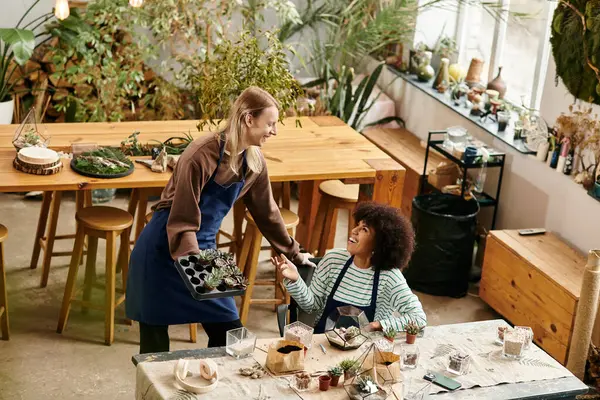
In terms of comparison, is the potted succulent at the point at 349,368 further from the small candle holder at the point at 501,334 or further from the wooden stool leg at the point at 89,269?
the wooden stool leg at the point at 89,269

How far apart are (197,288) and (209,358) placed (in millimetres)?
372

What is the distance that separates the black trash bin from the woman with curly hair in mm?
1995

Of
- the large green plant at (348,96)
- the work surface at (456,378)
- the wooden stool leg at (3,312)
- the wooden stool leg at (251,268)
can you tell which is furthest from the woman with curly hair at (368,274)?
the large green plant at (348,96)

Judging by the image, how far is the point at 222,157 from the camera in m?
3.94

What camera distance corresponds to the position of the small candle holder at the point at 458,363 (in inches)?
136

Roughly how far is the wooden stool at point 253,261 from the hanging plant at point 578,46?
1.95 meters

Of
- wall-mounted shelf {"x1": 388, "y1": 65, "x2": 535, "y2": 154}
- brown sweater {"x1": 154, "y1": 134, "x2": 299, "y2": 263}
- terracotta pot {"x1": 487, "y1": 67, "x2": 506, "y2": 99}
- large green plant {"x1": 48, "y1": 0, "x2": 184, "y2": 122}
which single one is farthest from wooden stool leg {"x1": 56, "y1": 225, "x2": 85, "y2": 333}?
terracotta pot {"x1": 487, "y1": 67, "x2": 506, "y2": 99}

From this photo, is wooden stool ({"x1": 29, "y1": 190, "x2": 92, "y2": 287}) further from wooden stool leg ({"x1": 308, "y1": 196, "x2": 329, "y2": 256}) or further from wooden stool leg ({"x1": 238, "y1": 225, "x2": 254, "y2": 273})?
wooden stool leg ({"x1": 308, "y1": 196, "x2": 329, "y2": 256})

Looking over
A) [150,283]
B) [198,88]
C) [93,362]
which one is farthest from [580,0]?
[93,362]

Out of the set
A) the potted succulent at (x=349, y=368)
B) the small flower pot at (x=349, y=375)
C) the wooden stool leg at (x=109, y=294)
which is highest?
the potted succulent at (x=349, y=368)

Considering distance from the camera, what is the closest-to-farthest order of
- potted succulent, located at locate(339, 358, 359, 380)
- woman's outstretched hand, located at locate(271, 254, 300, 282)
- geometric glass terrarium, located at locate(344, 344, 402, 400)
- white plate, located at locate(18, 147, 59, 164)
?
geometric glass terrarium, located at locate(344, 344, 402, 400)
potted succulent, located at locate(339, 358, 359, 380)
woman's outstretched hand, located at locate(271, 254, 300, 282)
white plate, located at locate(18, 147, 59, 164)

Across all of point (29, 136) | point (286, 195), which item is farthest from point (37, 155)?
point (286, 195)

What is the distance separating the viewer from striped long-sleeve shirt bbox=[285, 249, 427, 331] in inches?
153

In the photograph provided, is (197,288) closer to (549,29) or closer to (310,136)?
(310,136)
